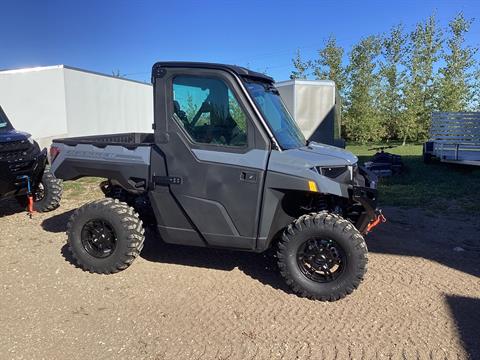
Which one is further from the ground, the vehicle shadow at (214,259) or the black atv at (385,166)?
the black atv at (385,166)

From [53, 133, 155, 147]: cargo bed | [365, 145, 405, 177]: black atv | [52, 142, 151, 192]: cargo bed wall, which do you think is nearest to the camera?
[52, 142, 151, 192]: cargo bed wall

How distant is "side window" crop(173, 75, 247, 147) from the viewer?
166 inches

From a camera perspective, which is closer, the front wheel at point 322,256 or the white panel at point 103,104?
the front wheel at point 322,256

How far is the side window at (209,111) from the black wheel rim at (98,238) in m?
1.41

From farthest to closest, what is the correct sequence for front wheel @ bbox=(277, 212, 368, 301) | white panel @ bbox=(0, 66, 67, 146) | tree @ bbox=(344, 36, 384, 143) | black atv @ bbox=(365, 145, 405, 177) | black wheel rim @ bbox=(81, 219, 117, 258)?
tree @ bbox=(344, 36, 384, 143), white panel @ bbox=(0, 66, 67, 146), black atv @ bbox=(365, 145, 405, 177), black wheel rim @ bbox=(81, 219, 117, 258), front wheel @ bbox=(277, 212, 368, 301)

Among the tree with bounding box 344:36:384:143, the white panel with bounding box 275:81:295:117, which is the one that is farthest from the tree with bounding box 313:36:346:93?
the white panel with bounding box 275:81:295:117

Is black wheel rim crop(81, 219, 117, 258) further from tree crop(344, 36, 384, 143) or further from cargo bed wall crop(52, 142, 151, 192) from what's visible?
tree crop(344, 36, 384, 143)

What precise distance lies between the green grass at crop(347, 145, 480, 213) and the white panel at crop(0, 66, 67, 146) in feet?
33.3

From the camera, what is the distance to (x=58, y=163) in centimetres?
506

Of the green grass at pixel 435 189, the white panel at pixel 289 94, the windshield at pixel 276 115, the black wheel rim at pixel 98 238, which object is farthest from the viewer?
the white panel at pixel 289 94

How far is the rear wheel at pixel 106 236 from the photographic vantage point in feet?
15.1

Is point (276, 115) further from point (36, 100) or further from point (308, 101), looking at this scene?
point (36, 100)

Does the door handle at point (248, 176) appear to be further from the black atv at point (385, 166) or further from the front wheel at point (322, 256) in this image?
the black atv at point (385, 166)

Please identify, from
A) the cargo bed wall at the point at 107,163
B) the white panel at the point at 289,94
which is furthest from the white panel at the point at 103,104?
the cargo bed wall at the point at 107,163
